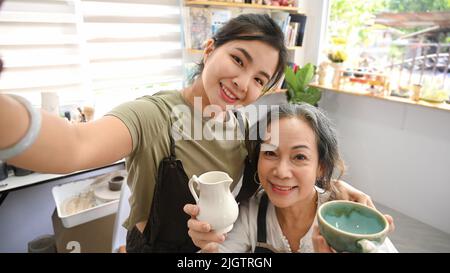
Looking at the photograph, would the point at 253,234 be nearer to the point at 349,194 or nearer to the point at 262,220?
the point at 262,220

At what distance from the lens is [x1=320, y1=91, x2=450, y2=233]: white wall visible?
8.21 ft

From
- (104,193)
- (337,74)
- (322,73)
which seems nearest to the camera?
(104,193)

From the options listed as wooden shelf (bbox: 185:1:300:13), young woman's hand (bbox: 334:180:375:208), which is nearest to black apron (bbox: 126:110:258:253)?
young woman's hand (bbox: 334:180:375:208)

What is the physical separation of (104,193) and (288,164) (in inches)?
57.6

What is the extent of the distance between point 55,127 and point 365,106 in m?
2.98

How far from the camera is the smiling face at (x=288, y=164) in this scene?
95 centimetres

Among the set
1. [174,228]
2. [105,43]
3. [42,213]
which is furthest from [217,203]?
[42,213]

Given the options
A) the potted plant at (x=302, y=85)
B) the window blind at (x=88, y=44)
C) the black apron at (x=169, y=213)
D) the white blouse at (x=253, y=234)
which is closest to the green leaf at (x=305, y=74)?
the potted plant at (x=302, y=85)

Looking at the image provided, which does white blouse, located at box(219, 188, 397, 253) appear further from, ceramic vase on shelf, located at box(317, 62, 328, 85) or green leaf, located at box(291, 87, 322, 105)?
ceramic vase on shelf, located at box(317, 62, 328, 85)

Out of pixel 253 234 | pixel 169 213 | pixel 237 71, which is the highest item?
pixel 237 71

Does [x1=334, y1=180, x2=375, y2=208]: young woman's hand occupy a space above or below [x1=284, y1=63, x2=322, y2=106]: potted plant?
below

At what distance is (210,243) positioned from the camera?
764mm

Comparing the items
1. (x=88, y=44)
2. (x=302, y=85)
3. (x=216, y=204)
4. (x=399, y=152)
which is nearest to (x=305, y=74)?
(x=302, y=85)

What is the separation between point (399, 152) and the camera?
2.74 meters
